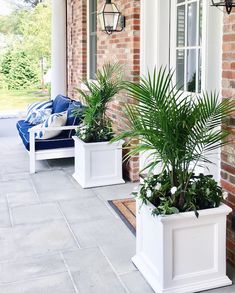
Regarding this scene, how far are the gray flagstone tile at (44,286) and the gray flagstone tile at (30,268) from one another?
65mm

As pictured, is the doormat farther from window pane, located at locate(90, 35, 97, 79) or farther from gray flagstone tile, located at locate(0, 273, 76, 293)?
window pane, located at locate(90, 35, 97, 79)

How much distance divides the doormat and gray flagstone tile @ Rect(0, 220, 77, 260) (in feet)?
1.70

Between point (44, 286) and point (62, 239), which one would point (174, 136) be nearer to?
point (44, 286)

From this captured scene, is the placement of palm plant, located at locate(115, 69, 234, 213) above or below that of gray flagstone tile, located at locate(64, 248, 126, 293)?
above

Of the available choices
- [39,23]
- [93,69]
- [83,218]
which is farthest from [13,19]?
[83,218]

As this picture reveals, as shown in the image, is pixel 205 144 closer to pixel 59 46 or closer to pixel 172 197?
pixel 172 197

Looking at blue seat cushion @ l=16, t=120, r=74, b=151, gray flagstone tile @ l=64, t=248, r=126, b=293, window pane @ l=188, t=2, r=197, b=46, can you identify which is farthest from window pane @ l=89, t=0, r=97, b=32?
gray flagstone tile @ l=64, t=248, r=126, b=293

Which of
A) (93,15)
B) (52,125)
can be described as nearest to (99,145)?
(52,125)

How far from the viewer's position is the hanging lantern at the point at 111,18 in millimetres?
4883

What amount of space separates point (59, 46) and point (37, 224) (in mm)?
5069

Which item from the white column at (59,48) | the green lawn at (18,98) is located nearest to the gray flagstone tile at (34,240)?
the white column at (59,48)

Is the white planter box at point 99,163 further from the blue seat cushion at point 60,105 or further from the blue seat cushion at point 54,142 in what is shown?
the blue seat cushion at point 60,105

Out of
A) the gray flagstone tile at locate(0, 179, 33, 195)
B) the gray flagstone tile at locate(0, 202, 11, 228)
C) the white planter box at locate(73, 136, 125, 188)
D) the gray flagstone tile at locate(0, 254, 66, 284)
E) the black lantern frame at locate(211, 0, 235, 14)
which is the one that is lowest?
the gray flagstone tile at locate(0, 254, 66, 284)

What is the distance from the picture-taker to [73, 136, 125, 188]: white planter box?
15.6 feet
